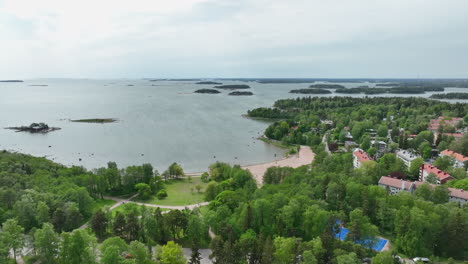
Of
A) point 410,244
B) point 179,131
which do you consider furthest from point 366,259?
point 179,131

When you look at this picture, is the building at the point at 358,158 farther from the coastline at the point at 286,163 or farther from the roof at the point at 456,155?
the roof at the point at 456,155

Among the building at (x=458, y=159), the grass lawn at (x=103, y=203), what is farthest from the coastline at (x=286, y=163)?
the building at (x=458, y=159)

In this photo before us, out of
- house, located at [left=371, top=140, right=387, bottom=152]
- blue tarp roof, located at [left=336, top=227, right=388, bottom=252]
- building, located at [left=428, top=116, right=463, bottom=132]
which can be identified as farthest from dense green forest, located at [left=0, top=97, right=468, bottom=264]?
building, located at [left=428, top=116, right=463, bottom=132]

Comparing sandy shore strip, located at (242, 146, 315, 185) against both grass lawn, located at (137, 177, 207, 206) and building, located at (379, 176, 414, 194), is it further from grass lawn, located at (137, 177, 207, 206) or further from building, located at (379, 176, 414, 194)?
building, located at (379, 176, 414, 194)

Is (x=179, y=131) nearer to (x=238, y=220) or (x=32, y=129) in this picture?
(x=32, y=129)

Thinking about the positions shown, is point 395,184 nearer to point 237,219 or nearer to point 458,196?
point 458,196

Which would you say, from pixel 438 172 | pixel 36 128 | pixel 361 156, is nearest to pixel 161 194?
pixel 361 156
